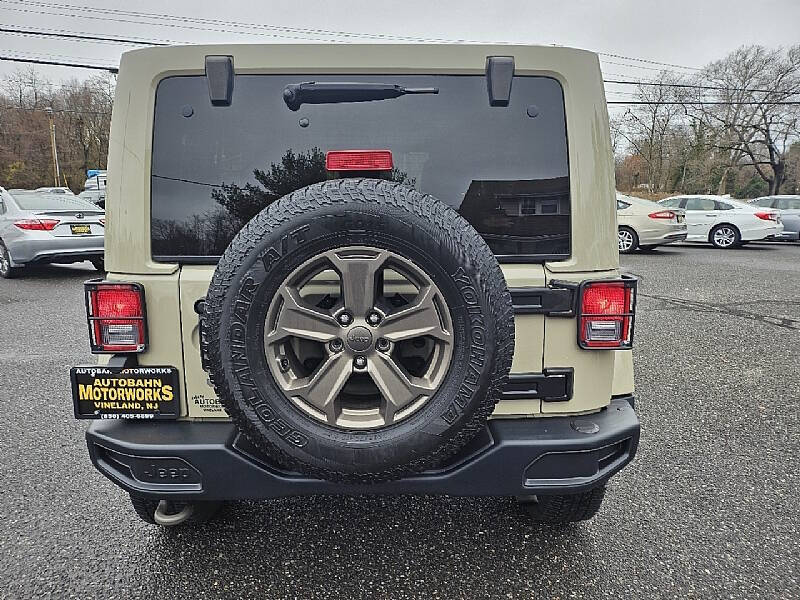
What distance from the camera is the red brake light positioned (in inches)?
78.5

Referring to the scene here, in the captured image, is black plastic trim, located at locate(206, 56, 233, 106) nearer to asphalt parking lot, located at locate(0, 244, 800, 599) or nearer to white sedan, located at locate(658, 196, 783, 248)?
asphalt parking lot, located at locate(0, 244, 800, 599)

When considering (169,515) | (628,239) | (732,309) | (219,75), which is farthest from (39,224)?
(628,239)

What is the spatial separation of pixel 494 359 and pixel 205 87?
141 cm

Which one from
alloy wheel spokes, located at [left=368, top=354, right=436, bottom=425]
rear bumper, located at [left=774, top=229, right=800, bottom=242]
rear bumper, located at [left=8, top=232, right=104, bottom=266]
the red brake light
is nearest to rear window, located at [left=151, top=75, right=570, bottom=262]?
the red brake light

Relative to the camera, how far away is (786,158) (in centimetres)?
4262

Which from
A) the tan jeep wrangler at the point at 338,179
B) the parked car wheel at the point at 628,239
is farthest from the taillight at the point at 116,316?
the parked car wheel at the point at 628,239

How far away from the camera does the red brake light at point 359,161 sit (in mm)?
1993

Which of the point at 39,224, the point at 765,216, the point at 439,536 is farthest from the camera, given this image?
the point at 765,216

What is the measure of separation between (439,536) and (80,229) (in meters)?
9.15

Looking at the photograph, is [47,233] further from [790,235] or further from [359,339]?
[790,235]

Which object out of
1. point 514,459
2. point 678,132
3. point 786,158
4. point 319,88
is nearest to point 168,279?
point 319,88

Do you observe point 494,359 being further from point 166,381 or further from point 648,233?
point 648,233

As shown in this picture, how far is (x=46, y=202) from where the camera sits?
397 inches

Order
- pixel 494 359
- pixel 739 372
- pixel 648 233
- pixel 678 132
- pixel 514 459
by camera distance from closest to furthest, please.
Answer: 1. pixel 494 359
2. pixel 514 459
3. pixel 739 372
4. pixel 648 233
5. pixel 678 132
